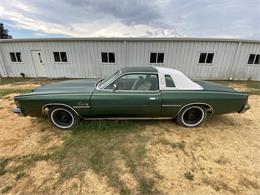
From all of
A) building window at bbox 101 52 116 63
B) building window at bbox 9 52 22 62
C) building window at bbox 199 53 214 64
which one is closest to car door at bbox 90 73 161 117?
building window at bbox 101 52 116 63

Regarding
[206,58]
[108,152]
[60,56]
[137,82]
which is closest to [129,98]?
[137,82]

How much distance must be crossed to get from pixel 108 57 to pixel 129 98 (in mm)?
7739

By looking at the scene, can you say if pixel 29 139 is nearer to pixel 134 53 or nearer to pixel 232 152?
pixel 232 152

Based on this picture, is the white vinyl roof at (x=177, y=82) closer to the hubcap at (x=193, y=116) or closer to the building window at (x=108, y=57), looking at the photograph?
the hubcap at (x=193, y=116)

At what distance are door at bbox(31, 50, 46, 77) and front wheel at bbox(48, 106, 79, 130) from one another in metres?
9.34

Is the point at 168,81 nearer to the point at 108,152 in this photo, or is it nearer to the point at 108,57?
the point at 108,152

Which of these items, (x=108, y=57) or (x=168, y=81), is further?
(x=108, y=57)

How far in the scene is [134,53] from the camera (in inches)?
382

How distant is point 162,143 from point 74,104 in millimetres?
2092

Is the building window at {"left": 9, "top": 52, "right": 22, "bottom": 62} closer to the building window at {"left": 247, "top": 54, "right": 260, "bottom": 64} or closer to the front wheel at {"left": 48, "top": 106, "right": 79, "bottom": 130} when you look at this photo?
the front wheel at {"left": 48, "top": 106, "right": 79, "bottom": 130}

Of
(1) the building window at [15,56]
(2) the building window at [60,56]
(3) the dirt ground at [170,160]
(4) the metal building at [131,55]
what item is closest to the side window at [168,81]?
(3) the dirt ground at [170,160]

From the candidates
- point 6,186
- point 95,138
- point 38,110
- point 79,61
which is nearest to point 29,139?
point 38,110

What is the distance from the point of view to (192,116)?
350 centimetres

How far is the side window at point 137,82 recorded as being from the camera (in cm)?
317
